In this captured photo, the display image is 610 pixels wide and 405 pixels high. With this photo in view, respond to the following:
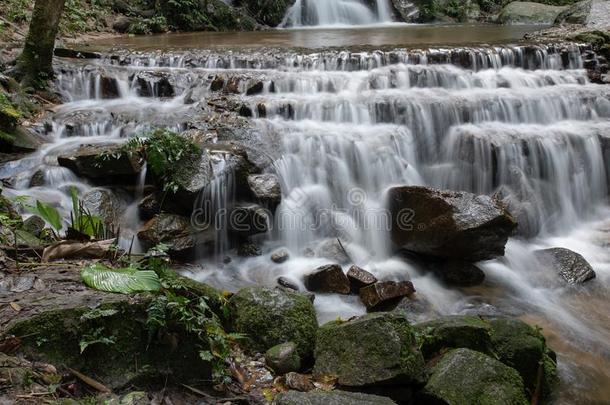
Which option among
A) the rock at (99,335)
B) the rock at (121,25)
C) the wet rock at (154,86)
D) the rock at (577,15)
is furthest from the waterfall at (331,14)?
the rock at (99,335)

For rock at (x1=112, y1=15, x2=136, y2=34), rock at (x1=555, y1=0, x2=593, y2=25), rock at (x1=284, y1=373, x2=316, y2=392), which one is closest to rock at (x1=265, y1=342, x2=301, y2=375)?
rock at (x1=284, y1=373, x2=316, y2=392)

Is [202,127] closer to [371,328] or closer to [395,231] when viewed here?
[395,231]

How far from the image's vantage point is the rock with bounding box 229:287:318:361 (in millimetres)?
4168

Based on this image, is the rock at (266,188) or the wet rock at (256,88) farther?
the wet rock at (256,88)

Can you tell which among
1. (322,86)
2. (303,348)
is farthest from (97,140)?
(303,348)

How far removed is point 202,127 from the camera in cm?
805

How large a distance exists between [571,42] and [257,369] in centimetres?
1106

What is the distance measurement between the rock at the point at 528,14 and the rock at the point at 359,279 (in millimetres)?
18642

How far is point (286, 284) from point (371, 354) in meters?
2.33

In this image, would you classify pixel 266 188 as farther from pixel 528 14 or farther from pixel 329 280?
pixel 528 14

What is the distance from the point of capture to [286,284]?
19.5 ft

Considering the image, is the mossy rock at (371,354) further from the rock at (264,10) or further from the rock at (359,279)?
the rock at (264,10)

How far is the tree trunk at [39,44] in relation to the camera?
356 inches

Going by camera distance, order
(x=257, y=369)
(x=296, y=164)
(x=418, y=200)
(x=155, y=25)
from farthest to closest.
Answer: (x=155, y=25) → (x=296, y=164) → (x=418, y=200) → (x=257, y=369)
